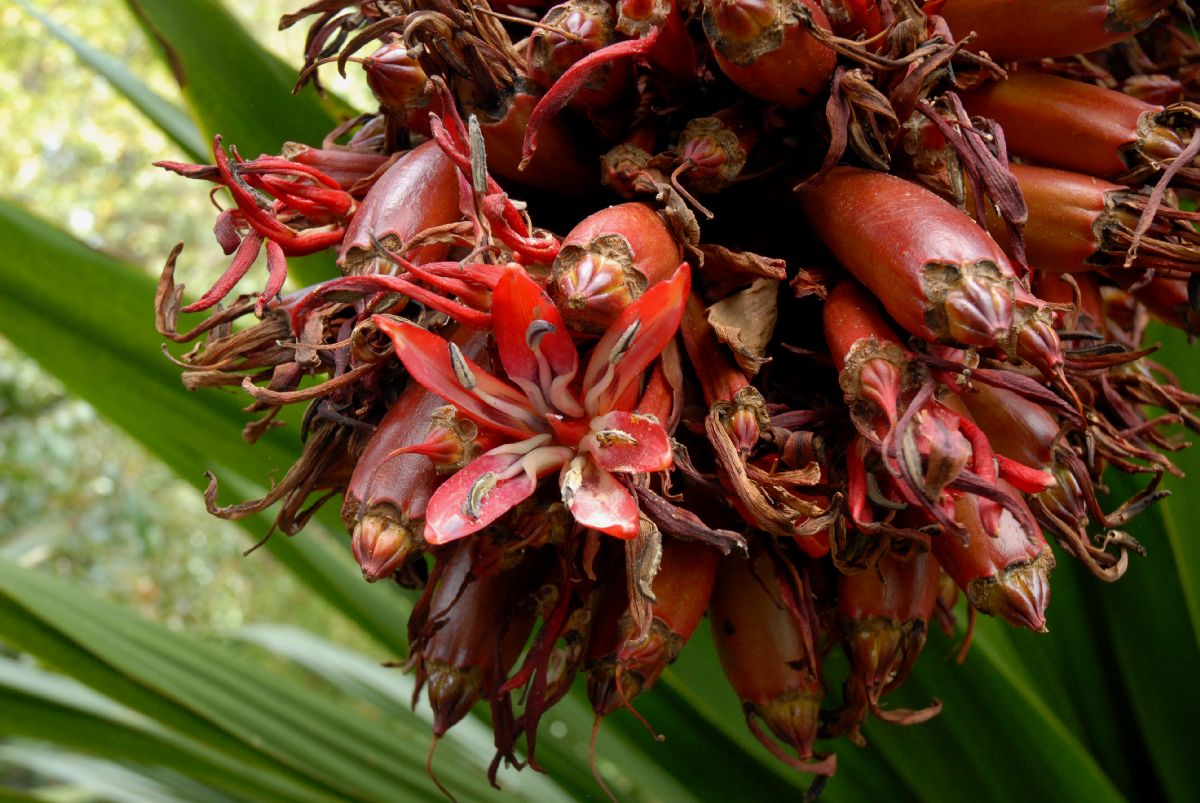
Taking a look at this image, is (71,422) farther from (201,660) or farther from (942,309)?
(942,309)

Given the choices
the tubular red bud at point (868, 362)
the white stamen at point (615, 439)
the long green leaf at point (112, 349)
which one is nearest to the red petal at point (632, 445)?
the white stamen at point (615, 439)

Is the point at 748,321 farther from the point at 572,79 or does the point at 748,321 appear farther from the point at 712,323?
the point at 572,79

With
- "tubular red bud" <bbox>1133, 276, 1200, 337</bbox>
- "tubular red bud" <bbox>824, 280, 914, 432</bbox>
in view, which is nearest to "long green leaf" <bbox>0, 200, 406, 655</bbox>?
"tubular red bud" <bbox>824, 280, 914, 432</bbox>

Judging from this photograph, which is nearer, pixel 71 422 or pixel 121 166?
pixel 71 422

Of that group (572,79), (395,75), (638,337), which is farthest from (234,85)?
(638,337)

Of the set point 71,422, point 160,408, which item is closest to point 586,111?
point 160,408
